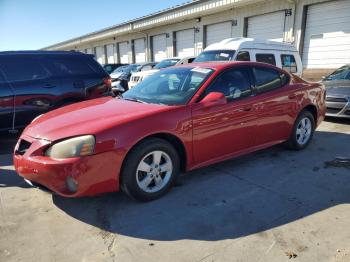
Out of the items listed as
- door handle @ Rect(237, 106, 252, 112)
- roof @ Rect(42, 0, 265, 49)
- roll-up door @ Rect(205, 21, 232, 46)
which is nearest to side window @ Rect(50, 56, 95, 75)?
door handle @ Rect(237, 106, 252, 112)

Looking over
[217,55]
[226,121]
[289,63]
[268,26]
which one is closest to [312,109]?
[226,121]

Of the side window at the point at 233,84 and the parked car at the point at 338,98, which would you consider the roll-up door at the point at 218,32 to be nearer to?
the parked car at the point at 338,98

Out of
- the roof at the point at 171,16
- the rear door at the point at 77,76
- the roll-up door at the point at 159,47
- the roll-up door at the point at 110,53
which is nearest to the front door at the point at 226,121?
the rear door at the point at 77,76

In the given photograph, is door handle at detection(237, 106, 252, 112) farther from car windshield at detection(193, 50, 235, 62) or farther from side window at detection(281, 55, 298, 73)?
side window at detection(281, 55, 298, 73)

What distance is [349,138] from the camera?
6.25 m

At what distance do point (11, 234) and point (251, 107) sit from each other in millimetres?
3160

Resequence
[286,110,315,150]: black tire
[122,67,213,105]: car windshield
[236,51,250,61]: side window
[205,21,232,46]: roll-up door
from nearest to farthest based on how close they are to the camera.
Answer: [122,67,213,105]: car windshield
[286,110,315,150]: black tire
[236,51,250,61]: side window
[205,21,232,46]: roll-up door

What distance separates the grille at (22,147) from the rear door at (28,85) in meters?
2.71

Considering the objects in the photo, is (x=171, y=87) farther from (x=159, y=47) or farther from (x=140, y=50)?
(x=140, y=50)

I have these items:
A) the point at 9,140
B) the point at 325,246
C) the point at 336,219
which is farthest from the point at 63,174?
the point at 9,140

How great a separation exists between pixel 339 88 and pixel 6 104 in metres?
7.22

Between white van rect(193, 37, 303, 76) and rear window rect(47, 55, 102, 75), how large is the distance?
378 cm

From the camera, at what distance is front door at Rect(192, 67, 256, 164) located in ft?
12.7

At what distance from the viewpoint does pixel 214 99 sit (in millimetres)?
3828
